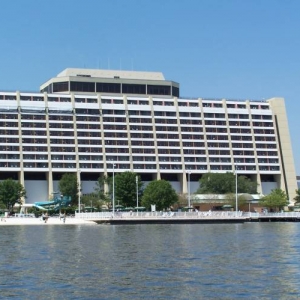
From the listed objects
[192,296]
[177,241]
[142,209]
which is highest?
[142,209]

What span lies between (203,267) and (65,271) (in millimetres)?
10185

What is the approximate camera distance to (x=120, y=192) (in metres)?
192

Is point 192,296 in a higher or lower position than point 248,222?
lower

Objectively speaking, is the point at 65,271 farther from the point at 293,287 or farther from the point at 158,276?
the point at 293,287

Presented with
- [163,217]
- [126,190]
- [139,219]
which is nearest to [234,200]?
[126,190]

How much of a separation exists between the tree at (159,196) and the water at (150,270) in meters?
→ 104

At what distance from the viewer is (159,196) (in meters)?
185

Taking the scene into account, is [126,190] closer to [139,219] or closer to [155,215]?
[155,215]

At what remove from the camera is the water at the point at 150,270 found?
4216cm

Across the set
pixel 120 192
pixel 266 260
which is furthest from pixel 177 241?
pixel 120 192

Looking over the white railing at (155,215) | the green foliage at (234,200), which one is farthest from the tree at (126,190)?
the white railing at (155,215)

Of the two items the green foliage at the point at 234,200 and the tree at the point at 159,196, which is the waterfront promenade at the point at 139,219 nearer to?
the tree at the point at 159,196

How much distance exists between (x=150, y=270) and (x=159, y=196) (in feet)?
434

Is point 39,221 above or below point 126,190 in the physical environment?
below
